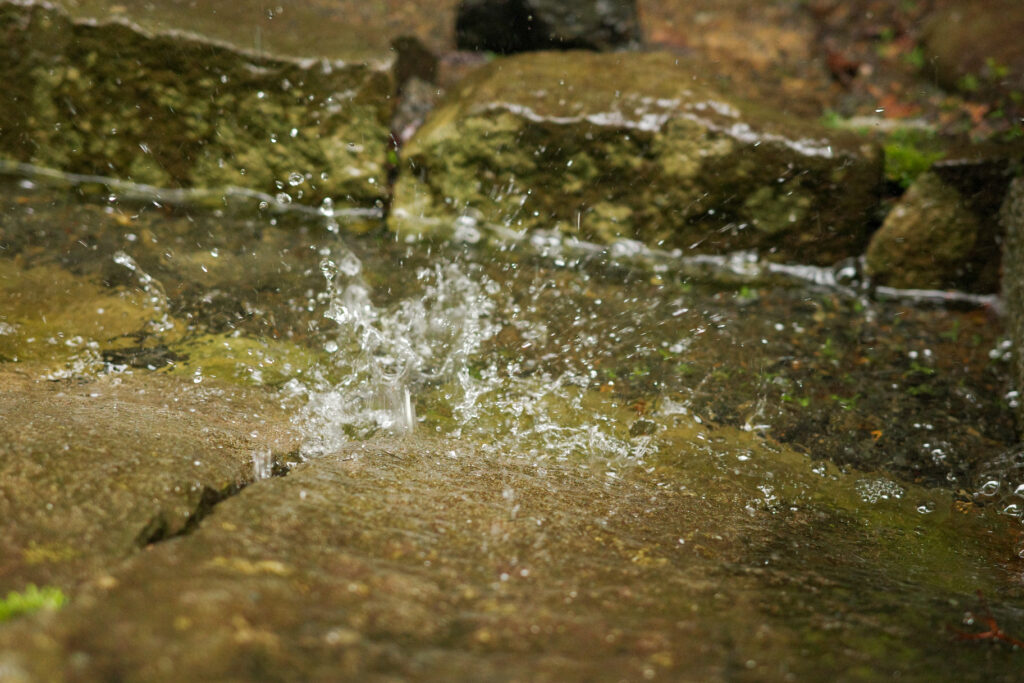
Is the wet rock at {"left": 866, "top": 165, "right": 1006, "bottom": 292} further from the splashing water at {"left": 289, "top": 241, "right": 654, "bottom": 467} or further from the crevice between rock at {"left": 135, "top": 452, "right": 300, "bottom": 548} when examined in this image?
the crevice between rock at {"left": 135, "top": 452, "right": 300, "bottom": 548}

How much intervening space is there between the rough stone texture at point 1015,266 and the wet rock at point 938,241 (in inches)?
4.5

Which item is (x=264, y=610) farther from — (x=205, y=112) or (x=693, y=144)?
(x=205, y=112)

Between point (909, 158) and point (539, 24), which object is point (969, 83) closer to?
point (909, 158)

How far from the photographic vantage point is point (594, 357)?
3248 millimetres

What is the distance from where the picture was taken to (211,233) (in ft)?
12.8

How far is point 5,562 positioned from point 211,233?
3007 millimetres

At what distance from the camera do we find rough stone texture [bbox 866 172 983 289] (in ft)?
12.7

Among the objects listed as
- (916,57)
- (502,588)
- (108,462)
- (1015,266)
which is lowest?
(502,588)

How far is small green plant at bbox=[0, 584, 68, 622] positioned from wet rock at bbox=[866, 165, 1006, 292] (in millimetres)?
4380

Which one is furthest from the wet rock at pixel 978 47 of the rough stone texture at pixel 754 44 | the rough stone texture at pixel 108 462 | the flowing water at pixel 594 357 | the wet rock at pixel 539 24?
the rough stone texture at pixel 108 462

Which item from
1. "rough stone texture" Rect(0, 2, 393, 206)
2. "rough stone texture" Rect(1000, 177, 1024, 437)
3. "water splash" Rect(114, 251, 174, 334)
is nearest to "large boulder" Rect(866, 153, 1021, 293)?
"rough stone texture" Rect(1000, 177, 1024, 437)

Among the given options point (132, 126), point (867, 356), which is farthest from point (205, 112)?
point (867, 356)

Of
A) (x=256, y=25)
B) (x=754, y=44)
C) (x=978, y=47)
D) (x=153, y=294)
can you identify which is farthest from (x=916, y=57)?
(x=153, y=294)

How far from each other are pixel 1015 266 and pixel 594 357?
250 centimetres
